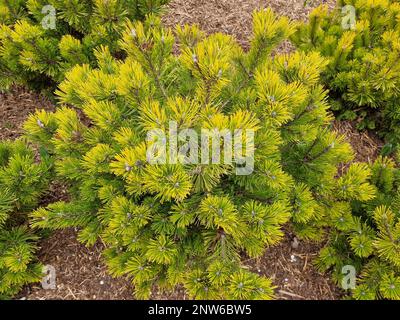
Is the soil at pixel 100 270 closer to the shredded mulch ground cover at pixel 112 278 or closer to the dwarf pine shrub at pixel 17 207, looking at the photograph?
the shredded mulch ground cover at pixel 112 278

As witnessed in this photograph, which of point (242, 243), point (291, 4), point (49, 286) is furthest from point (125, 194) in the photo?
point (291, 4)

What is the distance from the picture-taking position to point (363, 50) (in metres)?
3.21

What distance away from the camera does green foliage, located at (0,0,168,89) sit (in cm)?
287

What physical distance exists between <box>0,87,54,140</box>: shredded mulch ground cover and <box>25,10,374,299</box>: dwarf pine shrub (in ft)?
4.74

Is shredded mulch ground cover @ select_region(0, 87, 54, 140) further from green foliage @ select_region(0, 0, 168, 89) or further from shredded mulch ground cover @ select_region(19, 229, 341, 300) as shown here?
shredded mulch ground cover @ select_region(19, 229, 341, 300)

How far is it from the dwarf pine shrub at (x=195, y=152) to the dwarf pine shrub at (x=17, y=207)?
0.25m

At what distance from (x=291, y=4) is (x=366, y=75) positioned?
1618 mm

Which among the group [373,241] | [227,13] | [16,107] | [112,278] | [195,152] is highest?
[195,152]

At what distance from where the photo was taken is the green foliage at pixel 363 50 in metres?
3.09

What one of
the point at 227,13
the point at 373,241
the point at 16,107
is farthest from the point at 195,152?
the point at 227,13

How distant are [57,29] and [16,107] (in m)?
0.97

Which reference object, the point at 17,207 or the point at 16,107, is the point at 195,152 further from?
the point at 16,107

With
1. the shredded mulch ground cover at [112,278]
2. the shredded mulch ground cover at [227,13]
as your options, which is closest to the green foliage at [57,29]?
the shredded mulch ground cover at [227,13]

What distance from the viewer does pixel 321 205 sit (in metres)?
2.60
